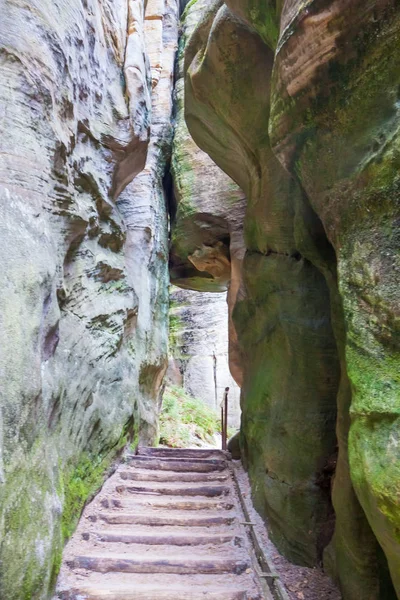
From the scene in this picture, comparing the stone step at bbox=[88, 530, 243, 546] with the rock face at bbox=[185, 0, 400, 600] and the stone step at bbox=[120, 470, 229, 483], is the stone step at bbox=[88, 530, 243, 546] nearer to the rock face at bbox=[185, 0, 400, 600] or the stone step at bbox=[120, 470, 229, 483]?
the rock face at bbox=[185, 0, 400, 600]

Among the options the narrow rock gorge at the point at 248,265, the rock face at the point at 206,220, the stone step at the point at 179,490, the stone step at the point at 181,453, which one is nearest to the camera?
the narrow rock gorge at the point at 248,265

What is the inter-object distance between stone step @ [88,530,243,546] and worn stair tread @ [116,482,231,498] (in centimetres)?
114

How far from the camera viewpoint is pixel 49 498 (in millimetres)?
3834

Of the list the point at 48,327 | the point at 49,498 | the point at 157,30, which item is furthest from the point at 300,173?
the point at 157,30

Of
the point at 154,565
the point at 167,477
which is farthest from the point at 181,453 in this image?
the point at 154,565

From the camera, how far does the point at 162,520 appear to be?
4.89 meters

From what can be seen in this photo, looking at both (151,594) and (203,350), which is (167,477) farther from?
(203,350)

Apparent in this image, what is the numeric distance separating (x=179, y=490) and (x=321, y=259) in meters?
3.51

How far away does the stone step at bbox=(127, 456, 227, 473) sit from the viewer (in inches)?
265

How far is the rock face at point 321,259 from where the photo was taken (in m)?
2.56

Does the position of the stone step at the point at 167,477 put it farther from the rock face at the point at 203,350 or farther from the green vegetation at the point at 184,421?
the rock face at the point at 203,350

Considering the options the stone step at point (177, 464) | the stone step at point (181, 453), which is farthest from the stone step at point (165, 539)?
the stone step at point (181, 453)

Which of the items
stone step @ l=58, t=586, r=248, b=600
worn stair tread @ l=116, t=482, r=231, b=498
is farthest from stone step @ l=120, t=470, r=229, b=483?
stone step @ l=58, t=586, r=248, b=600

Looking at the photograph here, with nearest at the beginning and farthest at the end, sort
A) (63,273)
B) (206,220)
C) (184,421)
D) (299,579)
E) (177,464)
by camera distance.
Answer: (299,579)
(63,273)
(177,464)
(206,220)
(184,421)
